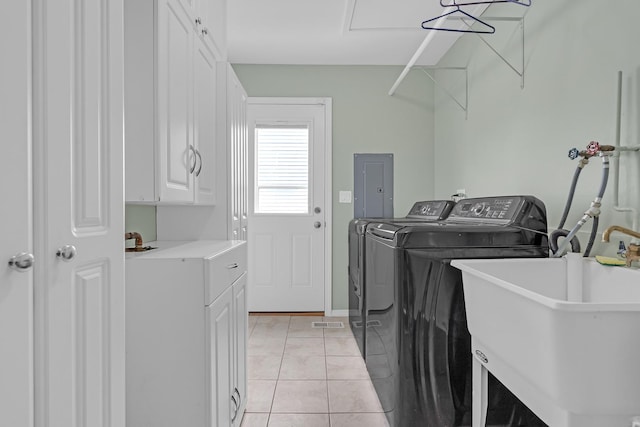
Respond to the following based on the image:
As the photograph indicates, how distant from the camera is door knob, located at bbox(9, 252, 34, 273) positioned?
60 centimetres

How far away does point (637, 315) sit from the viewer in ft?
2.47

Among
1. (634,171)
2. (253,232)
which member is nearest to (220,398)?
(634,171)

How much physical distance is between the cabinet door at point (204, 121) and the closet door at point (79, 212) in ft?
2.72

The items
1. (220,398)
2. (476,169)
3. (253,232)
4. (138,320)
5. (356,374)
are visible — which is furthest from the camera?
(253,232)

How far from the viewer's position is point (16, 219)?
0.61 metres

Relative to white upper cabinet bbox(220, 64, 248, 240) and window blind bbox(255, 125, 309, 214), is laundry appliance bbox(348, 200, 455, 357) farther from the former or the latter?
window blind bbox(255, 125, 309, 214)

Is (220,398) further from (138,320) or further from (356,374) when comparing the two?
(356,374)

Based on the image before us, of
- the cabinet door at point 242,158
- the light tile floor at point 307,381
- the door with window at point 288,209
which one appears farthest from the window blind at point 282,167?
the cabinet door at point 242,158

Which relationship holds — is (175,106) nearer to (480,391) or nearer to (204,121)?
(204,121)

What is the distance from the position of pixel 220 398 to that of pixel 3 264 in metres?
1.08

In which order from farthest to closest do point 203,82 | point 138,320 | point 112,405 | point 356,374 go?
1. point 356,374
2. point 203,82
3. point 138,320
4. point 112,405

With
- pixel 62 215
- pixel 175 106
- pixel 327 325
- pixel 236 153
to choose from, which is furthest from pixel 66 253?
pixel 327 325

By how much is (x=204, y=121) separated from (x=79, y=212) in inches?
46.6

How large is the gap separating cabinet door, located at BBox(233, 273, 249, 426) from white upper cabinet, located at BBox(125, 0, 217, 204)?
1.60 ft
